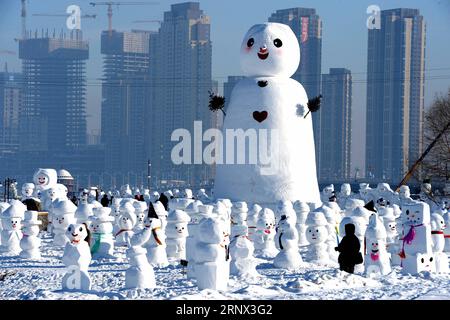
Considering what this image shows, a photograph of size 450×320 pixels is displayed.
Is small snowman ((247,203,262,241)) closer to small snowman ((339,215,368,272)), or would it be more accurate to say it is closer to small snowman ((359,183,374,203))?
small snowman ((339,215,368,272))

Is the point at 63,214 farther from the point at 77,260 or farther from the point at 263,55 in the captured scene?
the point at 263,55

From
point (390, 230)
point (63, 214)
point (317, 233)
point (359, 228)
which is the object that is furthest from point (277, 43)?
point (359, 228)

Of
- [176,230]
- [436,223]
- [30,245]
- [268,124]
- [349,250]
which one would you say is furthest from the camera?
[268,124]

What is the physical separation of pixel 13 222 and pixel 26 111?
108 metres

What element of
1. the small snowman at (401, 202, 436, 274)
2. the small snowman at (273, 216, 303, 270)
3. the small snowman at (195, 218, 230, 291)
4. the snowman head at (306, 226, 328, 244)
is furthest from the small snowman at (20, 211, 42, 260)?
the small snowman at (401, 202, 436, 274)

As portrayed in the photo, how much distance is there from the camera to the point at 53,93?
11406cm

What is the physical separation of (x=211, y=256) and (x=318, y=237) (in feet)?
13.6

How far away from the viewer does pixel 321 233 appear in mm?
15039

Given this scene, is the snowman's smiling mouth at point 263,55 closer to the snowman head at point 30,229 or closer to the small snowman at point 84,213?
the small snowman at point 84,213

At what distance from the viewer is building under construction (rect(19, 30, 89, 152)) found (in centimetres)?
10025

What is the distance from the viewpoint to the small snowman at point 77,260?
11555 mm

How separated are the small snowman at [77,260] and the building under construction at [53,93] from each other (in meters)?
83.3

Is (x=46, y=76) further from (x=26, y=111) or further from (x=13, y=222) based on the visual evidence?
(x=13, y=222)
